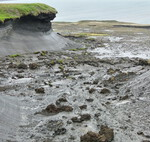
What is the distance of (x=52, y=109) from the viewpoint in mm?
21500

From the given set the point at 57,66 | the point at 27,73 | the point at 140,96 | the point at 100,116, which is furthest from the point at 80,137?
the point at 57,66

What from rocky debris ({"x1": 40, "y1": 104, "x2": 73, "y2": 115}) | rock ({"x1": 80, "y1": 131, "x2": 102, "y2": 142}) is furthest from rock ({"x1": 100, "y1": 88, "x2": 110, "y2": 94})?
rock ({"x1": 80, "y1": 131, "x2": 102, "y2": 142})

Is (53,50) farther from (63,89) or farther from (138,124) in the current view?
(138,124)

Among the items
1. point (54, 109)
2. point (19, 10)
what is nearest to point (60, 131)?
point (54, 109)

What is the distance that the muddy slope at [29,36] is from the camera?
4703cm

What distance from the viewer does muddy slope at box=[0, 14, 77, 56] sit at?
1852 inches

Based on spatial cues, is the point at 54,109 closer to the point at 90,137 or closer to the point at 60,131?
the point at 60,131

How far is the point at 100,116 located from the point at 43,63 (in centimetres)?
2104

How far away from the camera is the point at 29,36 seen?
173 ft

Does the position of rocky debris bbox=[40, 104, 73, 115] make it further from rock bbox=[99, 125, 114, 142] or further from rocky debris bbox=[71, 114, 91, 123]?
rock bbox=[99, 125, 114, 142]

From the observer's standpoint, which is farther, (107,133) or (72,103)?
(72,103)

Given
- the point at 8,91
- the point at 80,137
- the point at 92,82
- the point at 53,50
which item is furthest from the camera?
the point at 53,50

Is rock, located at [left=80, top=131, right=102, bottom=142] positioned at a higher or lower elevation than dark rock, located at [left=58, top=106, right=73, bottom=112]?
higher

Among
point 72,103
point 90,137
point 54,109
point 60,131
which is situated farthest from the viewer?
point 72,103
